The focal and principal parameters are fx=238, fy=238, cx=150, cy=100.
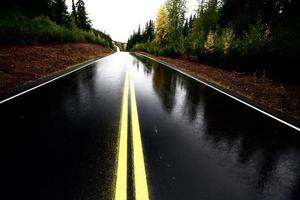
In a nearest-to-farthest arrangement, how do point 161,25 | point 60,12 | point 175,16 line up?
1. point 175,16
2. point 60,12
3. point 161,25

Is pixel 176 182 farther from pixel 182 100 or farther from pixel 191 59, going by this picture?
pixel 191 59

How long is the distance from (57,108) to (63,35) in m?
26.3

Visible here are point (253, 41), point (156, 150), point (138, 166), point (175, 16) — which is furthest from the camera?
point (175, 16)

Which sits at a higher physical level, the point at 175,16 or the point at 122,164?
the point at 175,16

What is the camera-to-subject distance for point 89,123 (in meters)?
5.59

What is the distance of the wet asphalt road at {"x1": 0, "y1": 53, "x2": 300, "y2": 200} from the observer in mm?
3191

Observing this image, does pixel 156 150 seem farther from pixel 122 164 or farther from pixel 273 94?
pixel 273 94

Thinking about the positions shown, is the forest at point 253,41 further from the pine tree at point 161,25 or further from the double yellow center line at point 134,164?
the pine tree at point 161,25

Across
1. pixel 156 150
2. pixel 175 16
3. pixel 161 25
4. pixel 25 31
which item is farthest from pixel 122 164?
pixel 161 25

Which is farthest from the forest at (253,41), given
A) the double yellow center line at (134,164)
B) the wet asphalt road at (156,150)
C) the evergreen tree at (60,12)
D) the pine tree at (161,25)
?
the evergreen tree at (60,12)

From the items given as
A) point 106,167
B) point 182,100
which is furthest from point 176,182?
point 182,100

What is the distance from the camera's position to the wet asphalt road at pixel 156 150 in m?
3.19

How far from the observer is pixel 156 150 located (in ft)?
14.0

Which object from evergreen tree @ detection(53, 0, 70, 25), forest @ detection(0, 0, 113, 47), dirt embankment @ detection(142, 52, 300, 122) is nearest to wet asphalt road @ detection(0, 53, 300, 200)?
dirt embankment @ detection(142, 52, 300, 122)
